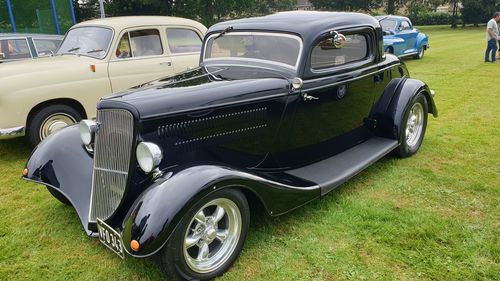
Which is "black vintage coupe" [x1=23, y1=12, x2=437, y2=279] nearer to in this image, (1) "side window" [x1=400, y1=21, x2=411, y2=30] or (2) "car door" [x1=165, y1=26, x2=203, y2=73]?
(2) "car door" [x1=165, y1=26, x2=203, y2=73]

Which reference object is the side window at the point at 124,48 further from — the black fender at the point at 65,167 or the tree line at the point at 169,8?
the tree line at the point at 169,8

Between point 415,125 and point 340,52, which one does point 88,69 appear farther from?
point 415,125

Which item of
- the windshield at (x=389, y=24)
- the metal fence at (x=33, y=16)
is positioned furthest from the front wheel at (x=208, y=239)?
the metal fence at (x=33, y=16)

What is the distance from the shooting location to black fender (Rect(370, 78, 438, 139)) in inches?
184

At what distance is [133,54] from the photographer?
6207 millimetres

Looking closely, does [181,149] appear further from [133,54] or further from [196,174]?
[133,54]

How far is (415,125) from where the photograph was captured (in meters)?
5.35

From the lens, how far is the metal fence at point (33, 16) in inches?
637

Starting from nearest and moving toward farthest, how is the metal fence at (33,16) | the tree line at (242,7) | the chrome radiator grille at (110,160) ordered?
the chrome radiator grille at (110,160), the metal fence at (33,16), the tree line at (242,7)

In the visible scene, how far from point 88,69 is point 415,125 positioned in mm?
4806

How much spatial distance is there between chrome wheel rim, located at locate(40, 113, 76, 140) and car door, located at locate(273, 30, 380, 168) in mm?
3525

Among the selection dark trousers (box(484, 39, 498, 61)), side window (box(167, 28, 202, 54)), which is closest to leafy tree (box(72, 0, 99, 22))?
side window (box(167, 28, 202, 54))

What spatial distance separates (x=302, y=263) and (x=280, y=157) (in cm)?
108

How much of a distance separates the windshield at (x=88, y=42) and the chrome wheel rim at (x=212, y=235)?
13.3ft
